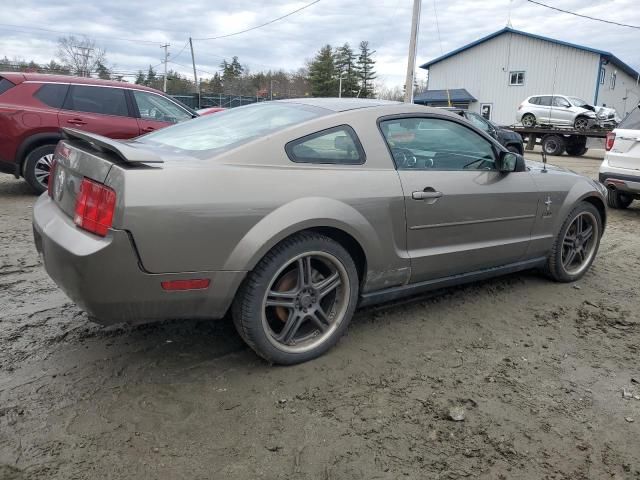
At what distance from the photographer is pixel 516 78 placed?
37031 mm

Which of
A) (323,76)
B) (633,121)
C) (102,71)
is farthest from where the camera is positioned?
(323,76)

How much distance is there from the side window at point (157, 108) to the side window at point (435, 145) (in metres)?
5.48

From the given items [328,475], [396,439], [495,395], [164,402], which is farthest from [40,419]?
[495,395]

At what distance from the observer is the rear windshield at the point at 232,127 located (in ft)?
9.35

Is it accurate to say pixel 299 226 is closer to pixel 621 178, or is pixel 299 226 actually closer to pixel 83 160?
pixel 83 160

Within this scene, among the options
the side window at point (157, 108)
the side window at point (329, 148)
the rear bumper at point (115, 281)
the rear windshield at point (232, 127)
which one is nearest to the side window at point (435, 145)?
the side window at point (329, 148)

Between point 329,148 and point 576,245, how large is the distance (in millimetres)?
2737

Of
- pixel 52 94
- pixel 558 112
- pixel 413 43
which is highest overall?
pixel 413 43

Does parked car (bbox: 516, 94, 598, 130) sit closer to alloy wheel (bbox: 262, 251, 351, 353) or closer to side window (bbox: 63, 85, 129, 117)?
side window (bbox: 63, 85, 129, 117)

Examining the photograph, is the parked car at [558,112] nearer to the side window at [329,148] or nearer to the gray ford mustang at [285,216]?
the gray ford mustang at [285,216]

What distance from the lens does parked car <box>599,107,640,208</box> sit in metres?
7.05

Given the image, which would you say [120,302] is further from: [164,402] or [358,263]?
[358,263]

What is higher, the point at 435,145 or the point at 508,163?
the point at 435,145

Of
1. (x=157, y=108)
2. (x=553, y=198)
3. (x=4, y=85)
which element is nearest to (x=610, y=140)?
(x=553, y=198)
